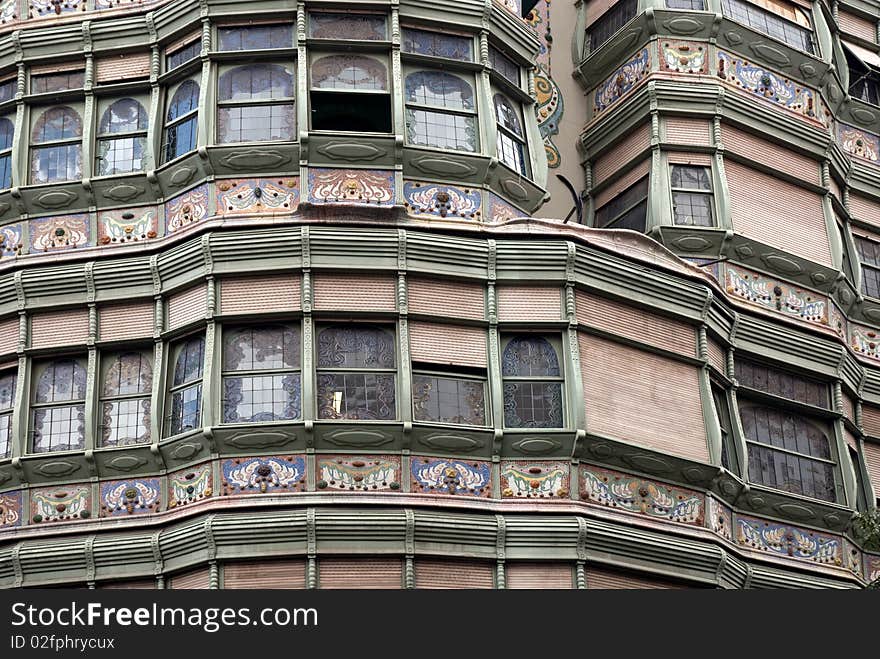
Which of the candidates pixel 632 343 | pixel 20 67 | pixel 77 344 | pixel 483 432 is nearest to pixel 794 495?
pixel 632 343

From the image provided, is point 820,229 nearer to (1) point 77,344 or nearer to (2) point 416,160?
(2) point 416,160

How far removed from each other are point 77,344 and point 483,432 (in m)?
5.68

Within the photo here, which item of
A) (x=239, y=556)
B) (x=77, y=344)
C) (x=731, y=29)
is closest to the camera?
(x=239, y=556)

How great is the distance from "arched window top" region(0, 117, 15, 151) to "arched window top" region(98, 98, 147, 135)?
135 centimetres

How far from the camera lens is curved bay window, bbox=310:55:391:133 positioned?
29500 millimetres

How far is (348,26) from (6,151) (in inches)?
205

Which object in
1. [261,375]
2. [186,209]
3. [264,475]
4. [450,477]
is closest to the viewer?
[264,475]

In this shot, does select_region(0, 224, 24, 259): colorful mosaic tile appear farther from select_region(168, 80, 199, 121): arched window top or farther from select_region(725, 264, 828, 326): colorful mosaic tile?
select_region(725, 264, 828, 326): colorful mosaic tile

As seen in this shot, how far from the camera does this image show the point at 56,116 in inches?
1196

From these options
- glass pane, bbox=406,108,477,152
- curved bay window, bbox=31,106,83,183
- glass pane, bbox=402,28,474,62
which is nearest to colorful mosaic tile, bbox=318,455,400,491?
glass pane, bbox=406,108,477,152

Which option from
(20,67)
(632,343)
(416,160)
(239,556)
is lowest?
(239,556)

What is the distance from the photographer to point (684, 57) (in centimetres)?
3312

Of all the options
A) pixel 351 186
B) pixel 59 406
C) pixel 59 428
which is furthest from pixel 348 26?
pixel 59 428

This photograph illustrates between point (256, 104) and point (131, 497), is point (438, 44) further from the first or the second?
point (131, 497)
